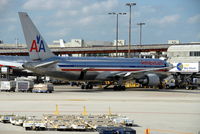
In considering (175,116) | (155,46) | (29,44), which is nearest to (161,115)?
(175,116)

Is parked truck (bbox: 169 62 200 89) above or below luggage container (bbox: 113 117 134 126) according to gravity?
above

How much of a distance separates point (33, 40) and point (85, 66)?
27.8 ft

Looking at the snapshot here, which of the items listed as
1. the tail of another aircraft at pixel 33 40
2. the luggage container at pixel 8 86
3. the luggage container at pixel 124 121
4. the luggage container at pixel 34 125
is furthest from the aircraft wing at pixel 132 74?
the luggage container at pixel 34 125

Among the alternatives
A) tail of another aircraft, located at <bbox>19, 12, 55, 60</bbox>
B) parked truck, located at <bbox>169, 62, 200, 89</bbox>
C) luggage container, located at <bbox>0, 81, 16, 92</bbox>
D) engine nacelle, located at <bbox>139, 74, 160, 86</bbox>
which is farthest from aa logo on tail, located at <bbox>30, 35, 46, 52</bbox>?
parked truck, located at <bbox>169, 62, 200, 89</bbox>

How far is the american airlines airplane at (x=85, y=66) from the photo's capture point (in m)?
49.4

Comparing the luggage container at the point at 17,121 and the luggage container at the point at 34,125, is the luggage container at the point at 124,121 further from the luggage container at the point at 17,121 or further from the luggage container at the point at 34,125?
the luggage container at the point at 17,121

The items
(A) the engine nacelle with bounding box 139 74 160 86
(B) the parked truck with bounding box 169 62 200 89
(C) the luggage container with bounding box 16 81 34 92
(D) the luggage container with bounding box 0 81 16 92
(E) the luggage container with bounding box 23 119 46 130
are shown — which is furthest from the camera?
(B) the parked truck with bounding box 169 62 200 89

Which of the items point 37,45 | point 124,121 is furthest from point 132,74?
point 124,121

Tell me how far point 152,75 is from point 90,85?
9.38 metres

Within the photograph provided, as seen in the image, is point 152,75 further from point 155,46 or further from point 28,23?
point 155,46

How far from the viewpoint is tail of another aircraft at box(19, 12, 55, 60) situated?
161ft

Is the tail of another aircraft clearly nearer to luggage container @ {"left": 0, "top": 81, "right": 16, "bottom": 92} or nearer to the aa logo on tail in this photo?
the aa logo on tail

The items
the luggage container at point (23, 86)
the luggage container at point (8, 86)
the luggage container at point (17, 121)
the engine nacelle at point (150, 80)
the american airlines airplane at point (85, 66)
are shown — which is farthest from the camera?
the engine nacelle at point (150, 80)

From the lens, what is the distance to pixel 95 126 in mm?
20797
